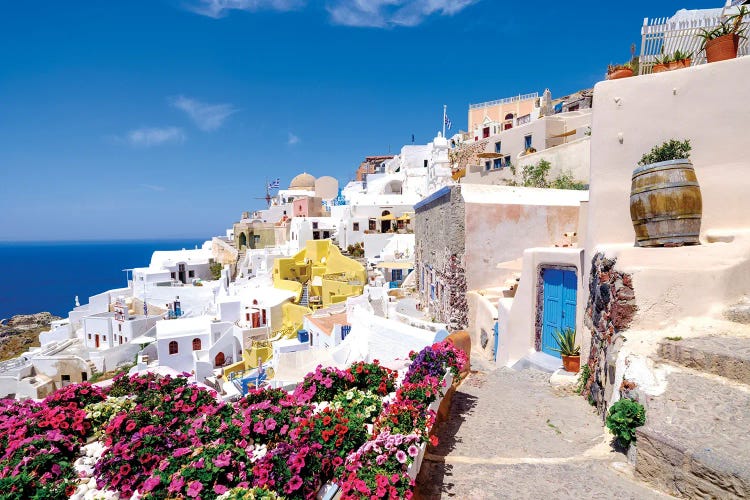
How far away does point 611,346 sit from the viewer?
7043mm

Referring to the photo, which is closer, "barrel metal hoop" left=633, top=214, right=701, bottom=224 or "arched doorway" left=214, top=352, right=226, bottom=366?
"barrel metal hoop" left=633, top=214, right=701, bottom=224

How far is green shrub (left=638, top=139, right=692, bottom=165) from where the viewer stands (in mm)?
7945

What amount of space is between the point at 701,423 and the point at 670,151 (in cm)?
538

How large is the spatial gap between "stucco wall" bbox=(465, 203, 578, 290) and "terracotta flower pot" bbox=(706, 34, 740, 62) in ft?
23.4

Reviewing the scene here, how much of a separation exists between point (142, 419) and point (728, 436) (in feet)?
27.4

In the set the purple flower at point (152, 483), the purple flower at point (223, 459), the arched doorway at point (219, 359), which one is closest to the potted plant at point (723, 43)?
the purple flower at point (223, 459)

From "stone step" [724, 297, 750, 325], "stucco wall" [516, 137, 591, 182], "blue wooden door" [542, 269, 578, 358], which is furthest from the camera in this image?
"stucco wall" [516, 137, 591, 182]

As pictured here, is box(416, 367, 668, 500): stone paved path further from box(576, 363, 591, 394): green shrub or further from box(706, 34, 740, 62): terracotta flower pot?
box(706, 34, 740, 62): terracotta flower pot


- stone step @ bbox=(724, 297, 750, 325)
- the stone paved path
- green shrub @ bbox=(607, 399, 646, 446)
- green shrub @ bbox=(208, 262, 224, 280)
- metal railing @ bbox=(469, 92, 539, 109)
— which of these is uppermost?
metal railing @ bbox=(469, 92, 539, 109)

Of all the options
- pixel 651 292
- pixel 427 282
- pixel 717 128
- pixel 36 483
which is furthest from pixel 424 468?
pixel 427 282

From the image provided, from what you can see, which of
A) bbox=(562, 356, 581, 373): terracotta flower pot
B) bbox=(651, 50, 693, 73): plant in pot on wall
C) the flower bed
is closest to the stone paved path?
the flower bed

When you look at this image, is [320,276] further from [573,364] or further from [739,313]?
[739,313]

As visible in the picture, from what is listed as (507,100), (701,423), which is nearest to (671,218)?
(701,423)

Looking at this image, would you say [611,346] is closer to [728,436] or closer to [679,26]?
[728,436]
